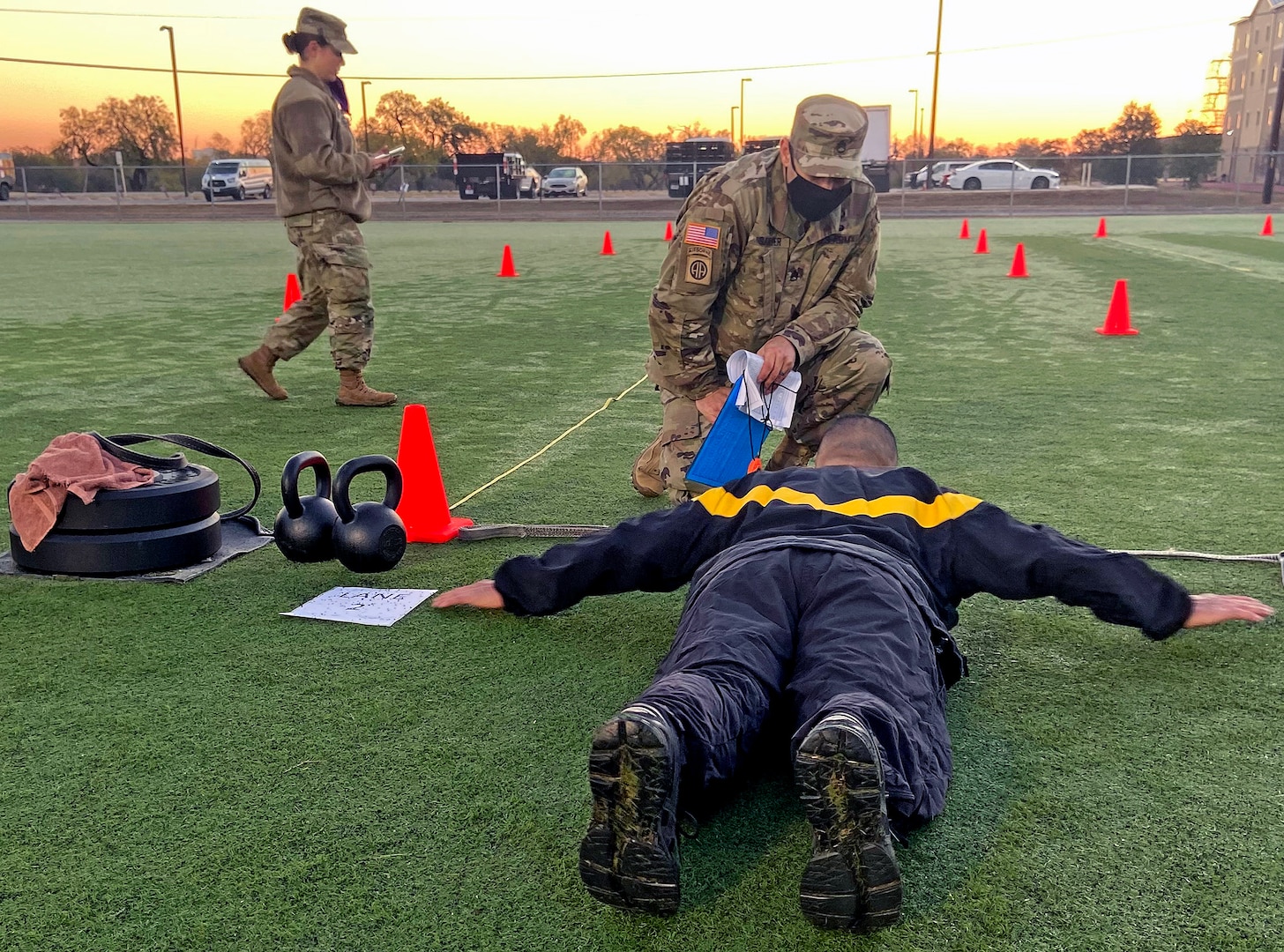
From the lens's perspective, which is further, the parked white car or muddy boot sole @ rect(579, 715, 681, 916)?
the parked white car

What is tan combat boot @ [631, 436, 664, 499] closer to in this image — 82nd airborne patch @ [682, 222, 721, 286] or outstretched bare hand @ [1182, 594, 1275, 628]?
82nd airborne patch @ [682, 222, 721, 286]

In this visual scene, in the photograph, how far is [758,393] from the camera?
14.3 ft

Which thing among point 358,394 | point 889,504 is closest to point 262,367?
point 358,394

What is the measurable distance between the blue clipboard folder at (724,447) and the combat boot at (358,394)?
3070 mm

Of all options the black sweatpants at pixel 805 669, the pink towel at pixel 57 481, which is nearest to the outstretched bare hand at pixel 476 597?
the black sweatpants at pixel 805 669

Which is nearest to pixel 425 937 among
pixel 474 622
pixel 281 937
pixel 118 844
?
pixel 281 937

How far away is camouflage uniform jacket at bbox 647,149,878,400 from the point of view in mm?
4504

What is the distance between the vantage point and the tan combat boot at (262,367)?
6.93m

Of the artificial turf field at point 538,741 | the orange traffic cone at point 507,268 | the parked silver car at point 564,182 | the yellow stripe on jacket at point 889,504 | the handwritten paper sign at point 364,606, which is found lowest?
the handwritten paper sign at point 364,606

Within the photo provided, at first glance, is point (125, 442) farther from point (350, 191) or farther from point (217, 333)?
point (217, 333)

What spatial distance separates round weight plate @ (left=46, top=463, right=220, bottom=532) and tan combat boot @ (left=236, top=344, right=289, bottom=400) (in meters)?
3.30

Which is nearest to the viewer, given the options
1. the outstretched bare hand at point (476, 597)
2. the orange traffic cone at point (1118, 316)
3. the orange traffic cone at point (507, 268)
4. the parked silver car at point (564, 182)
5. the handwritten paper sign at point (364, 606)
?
the outstretched bare hand at point (476, 597)

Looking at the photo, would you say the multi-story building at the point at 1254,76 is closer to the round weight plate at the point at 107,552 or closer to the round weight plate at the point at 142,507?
the round weight plate at the point at 142,507

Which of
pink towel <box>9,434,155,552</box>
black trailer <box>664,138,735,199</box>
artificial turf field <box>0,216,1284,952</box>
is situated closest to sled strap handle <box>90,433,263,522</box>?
pink towel <box>9,434,155,552</box>
